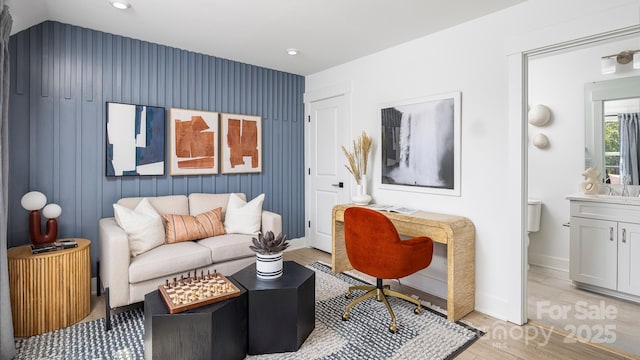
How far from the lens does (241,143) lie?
409cm

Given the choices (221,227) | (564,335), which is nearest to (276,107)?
(221,227)

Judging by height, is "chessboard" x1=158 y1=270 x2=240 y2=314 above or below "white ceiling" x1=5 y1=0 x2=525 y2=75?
below

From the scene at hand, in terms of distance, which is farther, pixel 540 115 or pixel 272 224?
pixel 540 115

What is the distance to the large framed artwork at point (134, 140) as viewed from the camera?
3.18 meters

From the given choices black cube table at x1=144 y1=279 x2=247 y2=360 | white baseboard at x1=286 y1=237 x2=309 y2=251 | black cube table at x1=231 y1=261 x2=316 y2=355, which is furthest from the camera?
white baseboard at x1=286 y1=237 x2=309 y2=251

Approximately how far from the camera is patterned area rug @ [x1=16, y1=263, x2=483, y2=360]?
2129 millimetres

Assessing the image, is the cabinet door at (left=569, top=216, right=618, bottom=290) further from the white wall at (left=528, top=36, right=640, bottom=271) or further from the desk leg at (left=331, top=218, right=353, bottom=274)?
the desk leg at (left=331, top=218, right=353, bottom=274)

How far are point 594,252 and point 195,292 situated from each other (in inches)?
138

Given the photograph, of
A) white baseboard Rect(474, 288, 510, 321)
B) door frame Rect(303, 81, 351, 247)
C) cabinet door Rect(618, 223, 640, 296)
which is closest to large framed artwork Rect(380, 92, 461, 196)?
white baseboard Rect(474, 288, 510, 321)

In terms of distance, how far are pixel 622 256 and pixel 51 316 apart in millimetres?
4664

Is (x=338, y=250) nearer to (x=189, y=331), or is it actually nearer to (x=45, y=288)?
(x=189, y=331)

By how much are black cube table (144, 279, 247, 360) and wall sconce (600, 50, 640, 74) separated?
414 cm

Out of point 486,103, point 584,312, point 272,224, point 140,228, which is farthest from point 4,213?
point 584,312

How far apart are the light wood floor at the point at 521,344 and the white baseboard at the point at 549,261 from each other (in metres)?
1.56
